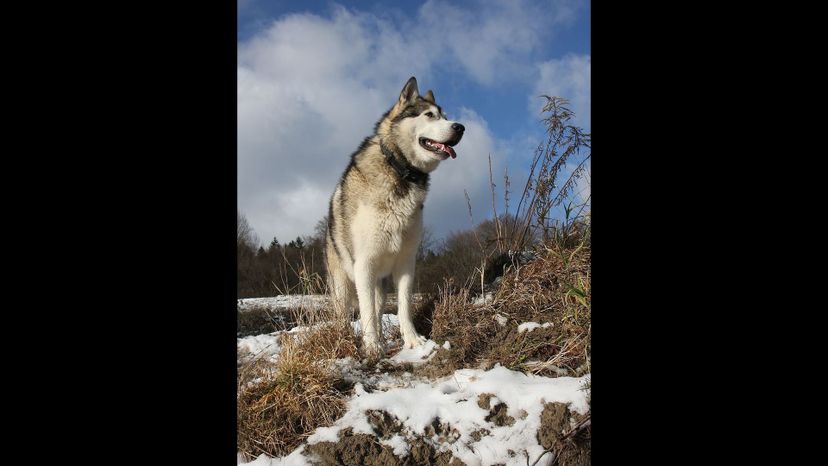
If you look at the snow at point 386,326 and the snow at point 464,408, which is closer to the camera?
the snow at point 464,408

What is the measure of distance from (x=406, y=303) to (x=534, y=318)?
3.63 ft

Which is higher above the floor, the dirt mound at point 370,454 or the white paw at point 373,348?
the white paw at point 373,348

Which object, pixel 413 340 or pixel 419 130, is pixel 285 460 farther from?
pixel 419 130

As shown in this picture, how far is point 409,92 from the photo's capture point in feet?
14.9

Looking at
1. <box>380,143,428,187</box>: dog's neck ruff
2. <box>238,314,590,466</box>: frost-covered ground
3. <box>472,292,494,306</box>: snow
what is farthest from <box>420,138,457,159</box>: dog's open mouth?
<box>238,314,590,466</box>: frost-covered ground

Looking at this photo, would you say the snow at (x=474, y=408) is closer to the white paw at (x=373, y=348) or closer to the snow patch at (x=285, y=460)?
the snow patch at (x=285, y=460)

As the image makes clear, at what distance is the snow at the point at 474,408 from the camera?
2.64 metres

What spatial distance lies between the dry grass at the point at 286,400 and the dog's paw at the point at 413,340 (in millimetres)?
770

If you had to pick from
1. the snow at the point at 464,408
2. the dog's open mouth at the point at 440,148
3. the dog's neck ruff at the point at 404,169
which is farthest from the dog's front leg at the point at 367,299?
the dog's open mouth at the point at 440,148

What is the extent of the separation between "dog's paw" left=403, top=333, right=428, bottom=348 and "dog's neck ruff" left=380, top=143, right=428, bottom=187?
1333 millimetres

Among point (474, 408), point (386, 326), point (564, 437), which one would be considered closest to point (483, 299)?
point (386, 326)
